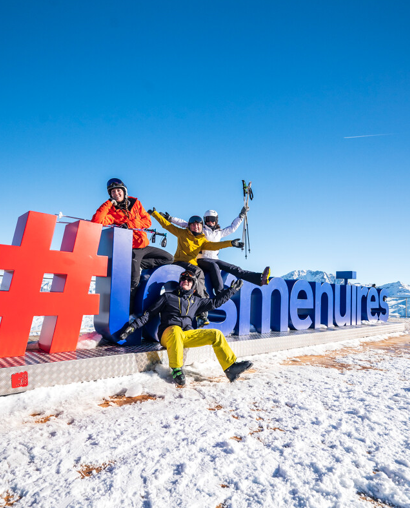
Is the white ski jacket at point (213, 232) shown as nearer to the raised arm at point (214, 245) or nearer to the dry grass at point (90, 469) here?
the raised arm at point (214, 245)

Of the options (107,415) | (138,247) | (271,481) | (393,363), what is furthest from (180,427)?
(393,363)

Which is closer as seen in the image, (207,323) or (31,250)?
(31,250)

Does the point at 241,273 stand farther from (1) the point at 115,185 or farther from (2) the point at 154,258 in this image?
(1) the point at 115,185

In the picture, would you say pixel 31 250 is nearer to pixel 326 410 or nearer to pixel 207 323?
pixel 207 323

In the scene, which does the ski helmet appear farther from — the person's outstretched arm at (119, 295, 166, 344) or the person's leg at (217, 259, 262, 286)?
the person's leg at (217, 259, 262, 286)

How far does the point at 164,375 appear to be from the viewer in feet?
12.3

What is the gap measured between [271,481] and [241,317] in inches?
155

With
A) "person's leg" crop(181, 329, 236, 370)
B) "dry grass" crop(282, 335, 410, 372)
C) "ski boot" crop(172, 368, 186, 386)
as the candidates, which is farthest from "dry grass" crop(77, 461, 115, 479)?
"dry grass" crop(282, 335, 410, 372)

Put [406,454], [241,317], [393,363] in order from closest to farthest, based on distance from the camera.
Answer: [406,454]
[393,363]
[241,317]

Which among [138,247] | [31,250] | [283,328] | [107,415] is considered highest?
[138,247]

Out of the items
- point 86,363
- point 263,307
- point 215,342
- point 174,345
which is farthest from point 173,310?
point 263,307

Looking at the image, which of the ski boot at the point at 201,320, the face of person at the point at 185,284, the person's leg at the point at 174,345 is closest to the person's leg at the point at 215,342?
the person's leg at the point at 174,345

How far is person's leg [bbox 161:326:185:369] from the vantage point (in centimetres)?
354

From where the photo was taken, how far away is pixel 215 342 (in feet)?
12.3
